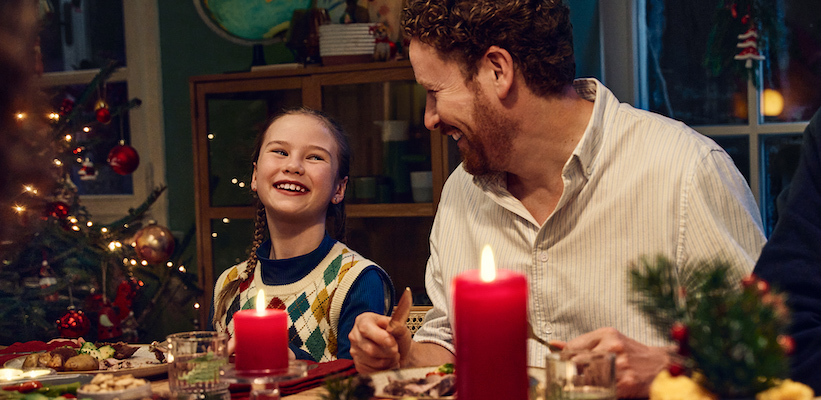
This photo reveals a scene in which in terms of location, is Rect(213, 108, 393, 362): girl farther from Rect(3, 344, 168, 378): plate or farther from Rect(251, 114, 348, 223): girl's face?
Rect(3, 344, 168, 378): plate

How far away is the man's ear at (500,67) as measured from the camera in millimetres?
1396

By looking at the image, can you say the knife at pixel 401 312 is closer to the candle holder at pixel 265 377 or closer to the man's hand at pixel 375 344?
the man's hand at pixel 375 344

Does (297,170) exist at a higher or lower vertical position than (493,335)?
higher

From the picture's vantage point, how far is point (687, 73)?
3.19 metres

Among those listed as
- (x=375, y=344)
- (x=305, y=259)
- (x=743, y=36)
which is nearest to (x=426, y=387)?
(x=375, y=344)

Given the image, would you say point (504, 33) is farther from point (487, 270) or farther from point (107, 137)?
point (107, 137)

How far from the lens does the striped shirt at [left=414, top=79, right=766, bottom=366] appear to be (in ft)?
4.23

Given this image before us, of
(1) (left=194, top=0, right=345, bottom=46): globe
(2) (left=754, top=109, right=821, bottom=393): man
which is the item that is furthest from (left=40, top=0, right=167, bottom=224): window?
(2) (left=754, top=109, right=821, bottom=393): man

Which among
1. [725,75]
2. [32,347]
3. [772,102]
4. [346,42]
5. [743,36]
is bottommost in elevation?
[32,347]

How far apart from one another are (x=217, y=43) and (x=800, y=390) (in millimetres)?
3733

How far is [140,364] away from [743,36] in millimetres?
2489

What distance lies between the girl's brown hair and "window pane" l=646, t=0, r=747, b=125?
178 centimetres

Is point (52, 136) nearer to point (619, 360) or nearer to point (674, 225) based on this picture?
point (674, 225)

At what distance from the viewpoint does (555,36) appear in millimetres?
1416
